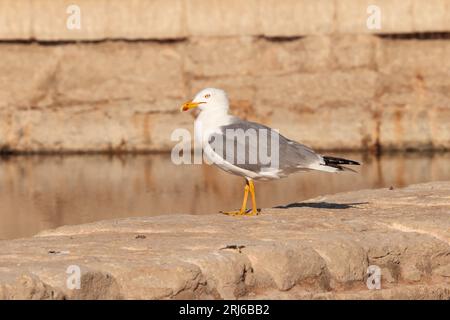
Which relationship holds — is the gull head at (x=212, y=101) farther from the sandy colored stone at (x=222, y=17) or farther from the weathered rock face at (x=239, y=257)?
the sandy colored stone at (x=222, y=17)

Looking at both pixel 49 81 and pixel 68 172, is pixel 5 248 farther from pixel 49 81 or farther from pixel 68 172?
pixel 49 81

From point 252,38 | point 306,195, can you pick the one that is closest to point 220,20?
point 252,38

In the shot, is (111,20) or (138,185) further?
(111,20)

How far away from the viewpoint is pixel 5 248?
649cm

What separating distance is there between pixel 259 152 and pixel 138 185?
394 centimetres

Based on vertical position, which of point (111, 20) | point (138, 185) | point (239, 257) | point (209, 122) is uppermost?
point (111, 20)

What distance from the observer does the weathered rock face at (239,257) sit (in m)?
5.82

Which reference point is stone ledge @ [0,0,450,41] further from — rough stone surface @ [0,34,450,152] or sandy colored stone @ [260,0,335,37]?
rough stone surface @ [0,34,450,152]

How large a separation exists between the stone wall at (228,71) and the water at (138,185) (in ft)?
1.33

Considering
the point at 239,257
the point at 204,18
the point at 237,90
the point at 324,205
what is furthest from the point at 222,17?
the point at 239,257

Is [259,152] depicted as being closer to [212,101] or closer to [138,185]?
[212,101]

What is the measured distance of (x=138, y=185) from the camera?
38.1ft

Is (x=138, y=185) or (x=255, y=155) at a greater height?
(x=255, y=155)

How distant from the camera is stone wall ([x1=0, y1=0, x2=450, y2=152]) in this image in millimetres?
13844
